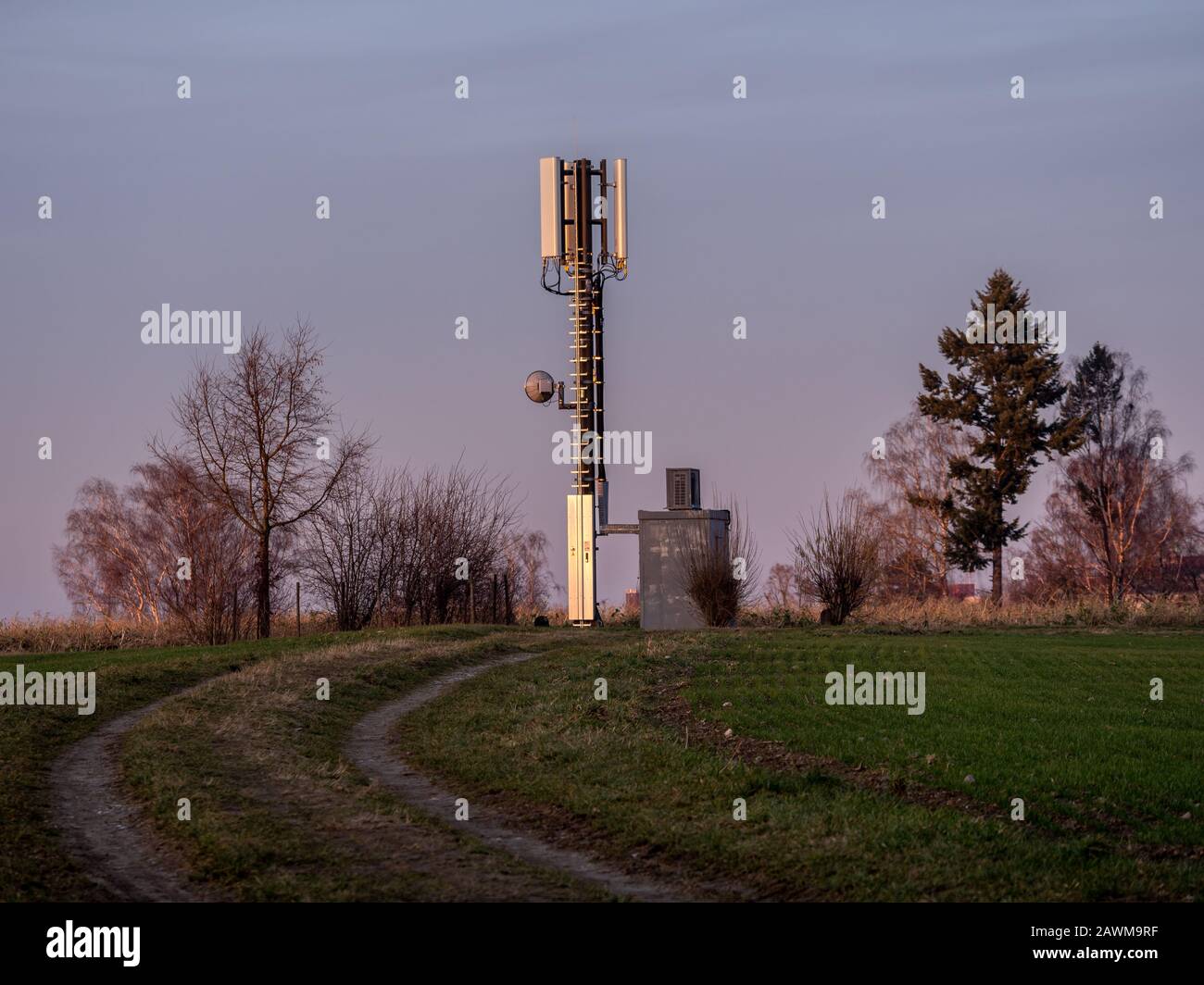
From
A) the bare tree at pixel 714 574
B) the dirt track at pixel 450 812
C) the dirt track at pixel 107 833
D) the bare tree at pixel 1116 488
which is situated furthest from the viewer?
the bare tree at pixel 1116 488

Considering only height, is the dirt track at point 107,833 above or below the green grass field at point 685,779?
below

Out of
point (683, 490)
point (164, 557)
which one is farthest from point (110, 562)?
point (683, 490)

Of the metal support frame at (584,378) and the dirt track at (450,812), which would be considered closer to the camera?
the dirt track at (450,812)

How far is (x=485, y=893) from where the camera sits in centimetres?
757

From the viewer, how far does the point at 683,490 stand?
2967cm

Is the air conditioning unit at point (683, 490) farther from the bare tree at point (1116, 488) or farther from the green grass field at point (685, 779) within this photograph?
the bare tree at point (1116, 488)

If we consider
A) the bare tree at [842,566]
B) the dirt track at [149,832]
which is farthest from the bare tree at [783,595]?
the dirt track at [149,832]

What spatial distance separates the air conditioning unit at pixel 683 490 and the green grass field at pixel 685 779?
34.1 ft

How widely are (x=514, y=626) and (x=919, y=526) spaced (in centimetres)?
2874

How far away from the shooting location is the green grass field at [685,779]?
7863 millimetres

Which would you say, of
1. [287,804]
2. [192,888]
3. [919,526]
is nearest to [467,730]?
[287,804]

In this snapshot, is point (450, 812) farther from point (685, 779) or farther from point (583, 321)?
point (583, 321)

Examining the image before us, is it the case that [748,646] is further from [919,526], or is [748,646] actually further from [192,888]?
[919,526]

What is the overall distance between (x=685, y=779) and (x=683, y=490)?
19.3m
